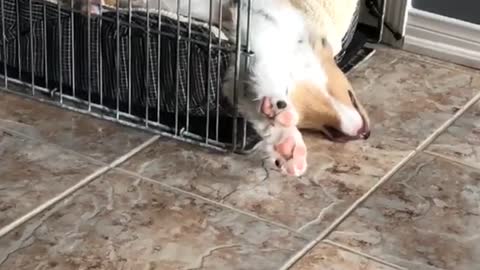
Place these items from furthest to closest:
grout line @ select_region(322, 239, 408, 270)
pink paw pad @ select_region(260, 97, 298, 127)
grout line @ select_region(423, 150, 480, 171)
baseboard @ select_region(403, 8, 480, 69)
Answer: baseboard @ select_region(403, 8, 480, 69), grout line @ select_region(423, 150, 480, 171), pink paw pad @ select_region(260, 97, 298, 127), grout line @ select_region(322, 239, 408, 270)

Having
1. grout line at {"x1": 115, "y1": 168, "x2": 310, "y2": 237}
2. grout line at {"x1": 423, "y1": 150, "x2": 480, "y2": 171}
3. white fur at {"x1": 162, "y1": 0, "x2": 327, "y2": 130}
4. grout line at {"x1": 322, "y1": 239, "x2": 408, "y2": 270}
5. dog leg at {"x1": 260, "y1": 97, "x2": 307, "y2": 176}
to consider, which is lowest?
grout line at {"x1": 322, "y1": 239, "x2": 408, "y2": 270}

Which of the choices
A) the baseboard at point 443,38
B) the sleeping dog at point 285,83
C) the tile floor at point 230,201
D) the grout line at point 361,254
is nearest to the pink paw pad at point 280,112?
the sleeping dog at point 285,83

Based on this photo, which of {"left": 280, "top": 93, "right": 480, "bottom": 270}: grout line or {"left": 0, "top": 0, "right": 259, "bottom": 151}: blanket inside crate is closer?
{"left": 280, "top": 93, "right": 480, "bottom": 270}: grout line

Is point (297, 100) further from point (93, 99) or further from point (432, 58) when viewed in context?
point (432, 58)

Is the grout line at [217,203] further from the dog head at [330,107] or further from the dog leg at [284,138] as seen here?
the dog head at [330,107]

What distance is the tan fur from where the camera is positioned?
1.83 m

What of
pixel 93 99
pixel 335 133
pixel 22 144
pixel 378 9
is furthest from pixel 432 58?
pixel 22 144

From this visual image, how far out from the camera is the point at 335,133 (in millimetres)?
1868

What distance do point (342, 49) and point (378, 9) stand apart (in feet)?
0.73

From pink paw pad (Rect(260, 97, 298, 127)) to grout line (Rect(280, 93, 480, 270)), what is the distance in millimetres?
172

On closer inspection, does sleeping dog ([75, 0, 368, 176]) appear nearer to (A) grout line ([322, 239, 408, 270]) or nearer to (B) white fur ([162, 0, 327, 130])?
(B) white fur ([162, 0, 327, 130])

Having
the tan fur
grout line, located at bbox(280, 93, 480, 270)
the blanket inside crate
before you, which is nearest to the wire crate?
the blanket inside crate

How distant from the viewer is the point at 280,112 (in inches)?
66.7

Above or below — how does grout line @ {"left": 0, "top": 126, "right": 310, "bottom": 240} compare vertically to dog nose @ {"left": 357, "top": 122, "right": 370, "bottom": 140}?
below
